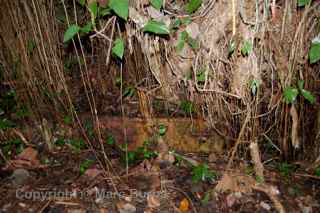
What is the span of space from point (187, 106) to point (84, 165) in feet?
2.55

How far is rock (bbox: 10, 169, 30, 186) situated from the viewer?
157 centimetres

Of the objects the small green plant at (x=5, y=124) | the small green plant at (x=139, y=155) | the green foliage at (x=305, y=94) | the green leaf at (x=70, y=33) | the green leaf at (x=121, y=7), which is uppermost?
the green leaf at (x=121, y=7)

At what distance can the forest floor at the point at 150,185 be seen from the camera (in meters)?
1.43

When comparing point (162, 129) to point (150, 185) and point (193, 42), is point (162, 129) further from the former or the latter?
point (193, 42)

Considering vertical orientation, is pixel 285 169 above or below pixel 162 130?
below

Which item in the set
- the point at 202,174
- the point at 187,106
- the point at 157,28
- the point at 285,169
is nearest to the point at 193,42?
the point at 157,28

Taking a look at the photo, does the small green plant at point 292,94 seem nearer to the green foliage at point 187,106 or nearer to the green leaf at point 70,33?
the green foliage at point 187,106

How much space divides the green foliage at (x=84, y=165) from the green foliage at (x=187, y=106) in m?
0.71

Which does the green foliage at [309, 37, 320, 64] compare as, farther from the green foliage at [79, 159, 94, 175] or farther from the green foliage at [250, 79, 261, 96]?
the green foliage at [79, 159, 94, 175]

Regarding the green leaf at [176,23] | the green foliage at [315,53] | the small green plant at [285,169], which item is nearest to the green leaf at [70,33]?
the green leaf at [176,23]

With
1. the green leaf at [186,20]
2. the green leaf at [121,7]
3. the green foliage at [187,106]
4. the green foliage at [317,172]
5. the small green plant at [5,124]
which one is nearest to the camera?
the green leaf at [121,7]

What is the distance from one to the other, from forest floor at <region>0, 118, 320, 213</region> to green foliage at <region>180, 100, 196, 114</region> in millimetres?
311

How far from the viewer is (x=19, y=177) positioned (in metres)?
1.59

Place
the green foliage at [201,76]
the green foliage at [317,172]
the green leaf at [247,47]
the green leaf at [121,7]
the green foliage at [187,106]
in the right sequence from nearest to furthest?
the green leaf at [121,7] → the green leaf at [247,47] → the green foliage at [201,76] → the green foliage at [317,172] → the green foliage at [187,106]
